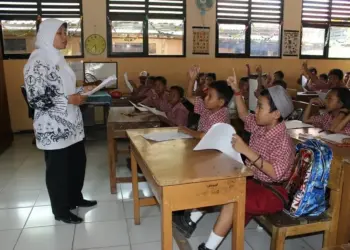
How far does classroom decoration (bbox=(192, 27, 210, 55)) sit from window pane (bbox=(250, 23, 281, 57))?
2.90 ft

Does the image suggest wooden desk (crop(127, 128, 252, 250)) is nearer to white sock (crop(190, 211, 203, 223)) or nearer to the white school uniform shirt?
white sock (crop(190, 211, 203, 223))

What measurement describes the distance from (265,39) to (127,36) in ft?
8.42

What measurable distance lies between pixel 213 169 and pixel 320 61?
233 inches

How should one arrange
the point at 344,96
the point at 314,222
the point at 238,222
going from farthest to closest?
the point at 344,96
the point at 314,222
the point at 238,222

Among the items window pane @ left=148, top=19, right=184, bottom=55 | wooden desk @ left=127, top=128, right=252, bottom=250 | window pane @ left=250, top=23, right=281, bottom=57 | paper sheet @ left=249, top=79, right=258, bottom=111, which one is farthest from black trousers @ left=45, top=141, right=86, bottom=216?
window pane @ left=250, top=23, right=281, bottom=57

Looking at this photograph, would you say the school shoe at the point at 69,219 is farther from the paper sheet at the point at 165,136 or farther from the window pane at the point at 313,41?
the window pane at the point at 313,41

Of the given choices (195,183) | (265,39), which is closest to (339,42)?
(265,39)

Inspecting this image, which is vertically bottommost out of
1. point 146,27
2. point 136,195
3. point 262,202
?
point 136,195

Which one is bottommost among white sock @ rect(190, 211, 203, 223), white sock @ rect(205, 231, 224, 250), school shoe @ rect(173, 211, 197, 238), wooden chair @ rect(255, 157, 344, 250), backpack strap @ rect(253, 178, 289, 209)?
school shoe @ rect(173, 211, 197, 238)

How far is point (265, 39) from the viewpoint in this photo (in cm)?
626

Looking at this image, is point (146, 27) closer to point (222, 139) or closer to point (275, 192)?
point (222, 139)

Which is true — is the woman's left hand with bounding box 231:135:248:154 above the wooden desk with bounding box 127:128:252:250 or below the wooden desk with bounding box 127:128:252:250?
above

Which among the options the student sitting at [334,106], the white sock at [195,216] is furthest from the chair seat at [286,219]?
the student sitting at [334,106]

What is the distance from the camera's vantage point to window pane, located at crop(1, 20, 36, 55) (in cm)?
536
